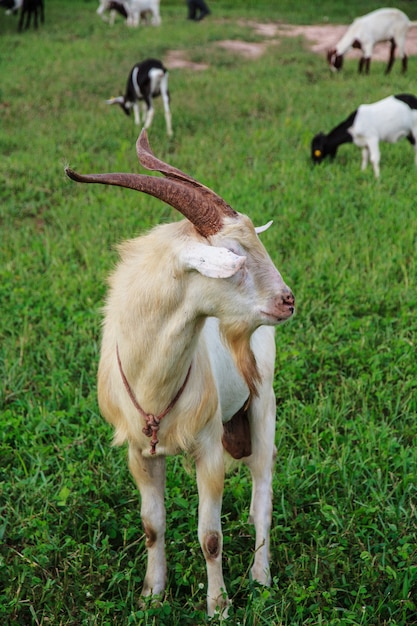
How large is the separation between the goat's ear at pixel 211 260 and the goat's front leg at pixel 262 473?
1.04 meters

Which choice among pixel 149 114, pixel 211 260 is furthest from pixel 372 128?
pixel 211 260

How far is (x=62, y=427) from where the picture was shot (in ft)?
11.8

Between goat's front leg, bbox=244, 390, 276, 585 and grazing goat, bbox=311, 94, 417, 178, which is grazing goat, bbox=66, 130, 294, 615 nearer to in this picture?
goat's front leg, bbox=244, 390, 276, 585

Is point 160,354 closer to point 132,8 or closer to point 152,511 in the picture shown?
point 152,511

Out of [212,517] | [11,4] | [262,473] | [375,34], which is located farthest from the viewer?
[11,4]

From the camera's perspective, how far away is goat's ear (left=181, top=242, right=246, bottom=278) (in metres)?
1.92

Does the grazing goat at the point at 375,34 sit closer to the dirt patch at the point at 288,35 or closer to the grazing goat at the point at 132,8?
the dirt patch at the point at 288,35

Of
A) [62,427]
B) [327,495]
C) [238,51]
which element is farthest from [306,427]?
[238,51]

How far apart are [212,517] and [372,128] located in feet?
18.4

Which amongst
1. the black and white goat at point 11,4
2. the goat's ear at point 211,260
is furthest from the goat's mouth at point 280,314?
the black and white goat at point 11,4

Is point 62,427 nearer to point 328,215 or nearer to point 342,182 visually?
point 328,215

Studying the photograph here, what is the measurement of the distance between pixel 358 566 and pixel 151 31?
15.9 meters

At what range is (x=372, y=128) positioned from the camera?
23.8 ft

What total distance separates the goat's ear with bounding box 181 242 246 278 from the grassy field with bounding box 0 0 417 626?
4.35 ft
